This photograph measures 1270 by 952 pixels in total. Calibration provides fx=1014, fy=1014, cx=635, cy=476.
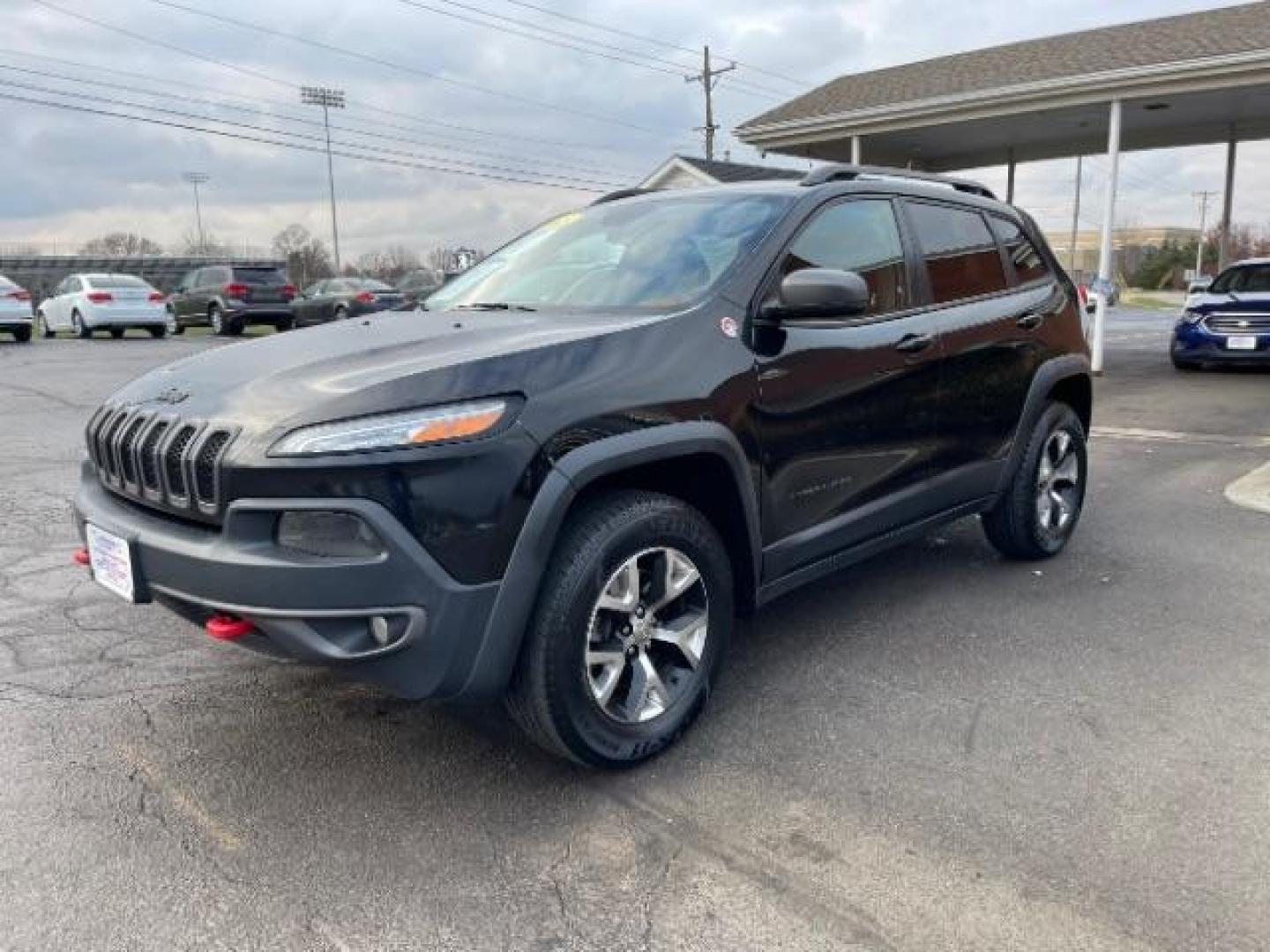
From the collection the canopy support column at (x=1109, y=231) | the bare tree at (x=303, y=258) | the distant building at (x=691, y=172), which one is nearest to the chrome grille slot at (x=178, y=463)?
the canopy support column at (x=1109, y=231)

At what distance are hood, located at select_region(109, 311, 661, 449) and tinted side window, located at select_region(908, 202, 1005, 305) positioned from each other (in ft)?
5.44

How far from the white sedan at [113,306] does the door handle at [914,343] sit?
2127 centimetres

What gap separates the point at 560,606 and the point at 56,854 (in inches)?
56.3

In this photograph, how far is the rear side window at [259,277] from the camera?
23.2 m

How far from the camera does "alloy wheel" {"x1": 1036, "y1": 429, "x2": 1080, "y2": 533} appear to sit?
4996 millimetres

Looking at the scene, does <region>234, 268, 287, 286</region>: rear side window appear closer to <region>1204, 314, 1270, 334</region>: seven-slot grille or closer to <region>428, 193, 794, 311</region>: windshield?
<region>1204, 314, 1270, 334</region>: seven-slot grille

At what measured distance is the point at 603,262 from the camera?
3.75 m

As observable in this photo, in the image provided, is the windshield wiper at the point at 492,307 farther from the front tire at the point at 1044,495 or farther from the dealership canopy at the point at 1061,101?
the dealership canopy at the point at 1061,101

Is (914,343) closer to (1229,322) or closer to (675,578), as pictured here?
(675,578)

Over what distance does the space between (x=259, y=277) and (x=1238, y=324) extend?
64.3 ft

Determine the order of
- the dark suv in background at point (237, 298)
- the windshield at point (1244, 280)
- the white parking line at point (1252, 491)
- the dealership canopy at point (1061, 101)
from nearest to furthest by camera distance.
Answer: the white parking line at point (1252, 491) < the dealership canopy at point (1061, 101) < the windshield at point (1244, 280) < the dark suv in background at point (237, 298)

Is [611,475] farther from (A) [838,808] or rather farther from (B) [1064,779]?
(B) [1064,779]

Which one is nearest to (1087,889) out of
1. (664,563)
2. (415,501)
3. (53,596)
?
(664,563)

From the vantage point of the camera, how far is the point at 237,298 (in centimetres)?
2289
